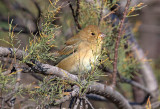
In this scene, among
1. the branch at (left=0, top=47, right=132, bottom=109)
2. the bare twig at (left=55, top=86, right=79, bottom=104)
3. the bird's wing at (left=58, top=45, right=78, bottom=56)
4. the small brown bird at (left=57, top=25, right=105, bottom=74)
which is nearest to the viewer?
the branch at (left=0, top=47, right=132, bottom=109)

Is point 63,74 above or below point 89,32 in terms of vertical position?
below

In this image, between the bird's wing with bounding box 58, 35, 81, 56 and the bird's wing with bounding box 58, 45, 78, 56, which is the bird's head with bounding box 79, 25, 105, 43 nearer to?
the bird's wing with bounding box 58, 35, 81, 56

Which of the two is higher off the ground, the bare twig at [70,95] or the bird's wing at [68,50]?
the bird's wing at [68,50]

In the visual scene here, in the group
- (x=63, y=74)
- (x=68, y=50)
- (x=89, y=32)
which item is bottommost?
(x=63, y=74)

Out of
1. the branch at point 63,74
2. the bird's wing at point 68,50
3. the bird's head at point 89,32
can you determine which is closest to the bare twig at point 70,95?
the branch at point 63,74

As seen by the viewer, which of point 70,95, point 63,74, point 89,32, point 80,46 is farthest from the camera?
point 89,32

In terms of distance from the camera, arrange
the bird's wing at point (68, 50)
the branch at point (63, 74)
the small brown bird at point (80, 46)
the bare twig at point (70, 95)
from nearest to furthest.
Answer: the branch at point (63, 74)
the bare twig at point (70, 95)
the small brown bird at point (80, 46)
the bird's wing at point (68, 50)

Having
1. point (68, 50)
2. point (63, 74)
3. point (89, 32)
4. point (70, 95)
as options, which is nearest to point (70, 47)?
point (68, 50)

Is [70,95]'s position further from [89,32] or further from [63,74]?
[89,32]

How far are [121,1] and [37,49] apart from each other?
154 cm

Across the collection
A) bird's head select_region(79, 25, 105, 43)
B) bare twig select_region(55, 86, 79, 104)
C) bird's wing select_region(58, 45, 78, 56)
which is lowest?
bare twig select_region(55, 86, 79, 104)

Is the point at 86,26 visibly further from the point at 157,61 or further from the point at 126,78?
Result: the point at 157,61

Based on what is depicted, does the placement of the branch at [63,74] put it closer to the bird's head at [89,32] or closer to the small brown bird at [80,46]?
the small brown bird at [80,46]

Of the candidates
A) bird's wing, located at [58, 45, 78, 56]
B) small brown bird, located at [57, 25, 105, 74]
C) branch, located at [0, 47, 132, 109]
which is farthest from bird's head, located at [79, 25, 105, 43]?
branch, located at [0, 47, 132, 109]
